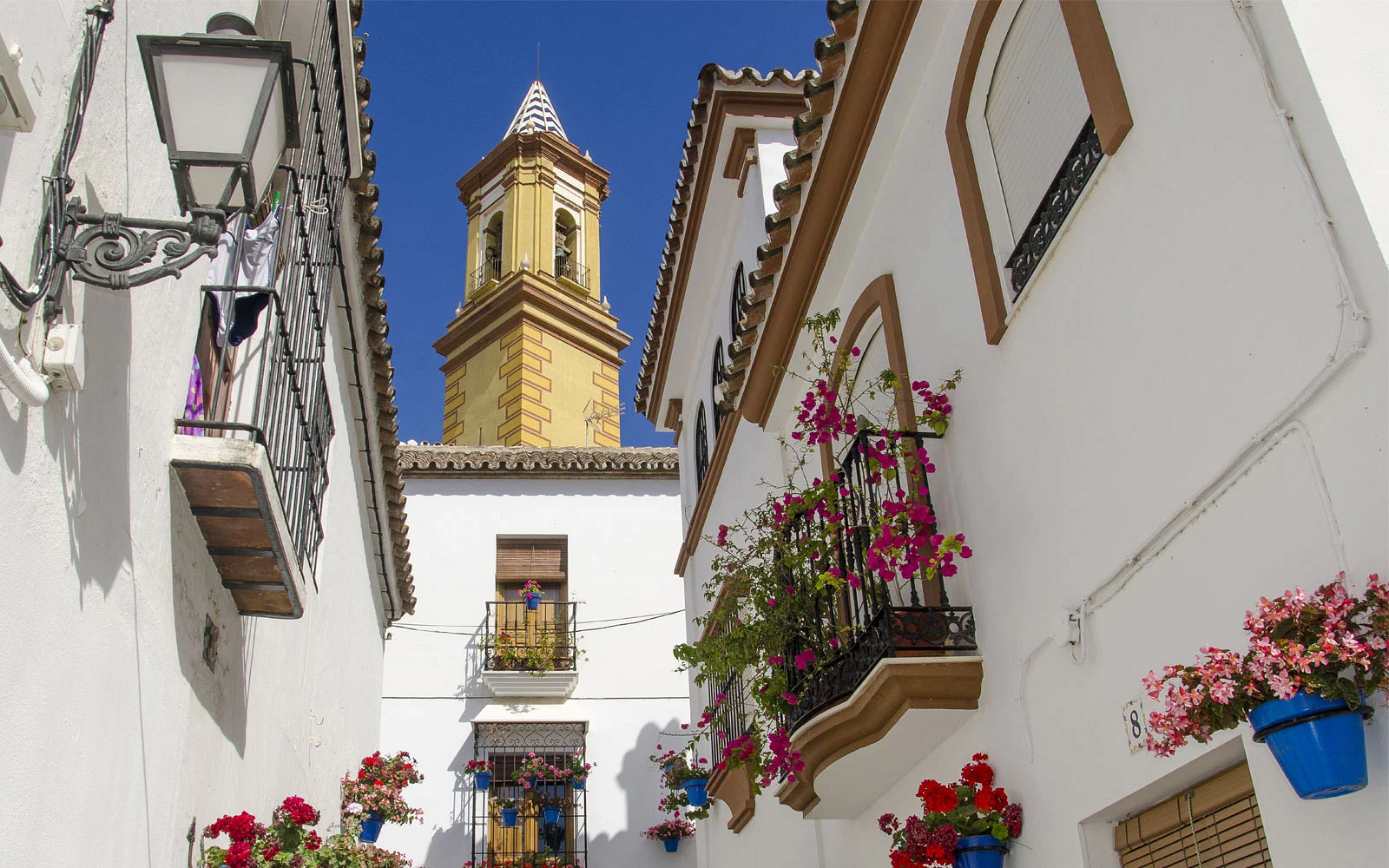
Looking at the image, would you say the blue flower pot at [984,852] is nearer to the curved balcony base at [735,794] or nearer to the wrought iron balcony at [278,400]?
the wrought iron balcony at [278,400]

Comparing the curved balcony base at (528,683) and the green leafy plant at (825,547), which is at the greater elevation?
the curved balcony base at (528,683)

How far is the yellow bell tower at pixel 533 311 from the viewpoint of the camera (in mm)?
22906

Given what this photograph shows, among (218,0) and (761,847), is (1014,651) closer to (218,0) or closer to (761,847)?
(218,0)

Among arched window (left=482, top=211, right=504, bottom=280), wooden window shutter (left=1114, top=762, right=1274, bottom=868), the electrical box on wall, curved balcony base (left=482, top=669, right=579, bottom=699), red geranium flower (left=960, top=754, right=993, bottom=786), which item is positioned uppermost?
arched window (left=482, top=211, right=504, bottom=280)

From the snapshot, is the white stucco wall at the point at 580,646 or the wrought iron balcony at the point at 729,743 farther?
the white stucco wall at the point at 580,646

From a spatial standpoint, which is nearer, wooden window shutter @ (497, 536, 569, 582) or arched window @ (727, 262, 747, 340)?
arched window @ (727, 262, 747, 340)

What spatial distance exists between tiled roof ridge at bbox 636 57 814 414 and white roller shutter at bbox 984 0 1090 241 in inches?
169

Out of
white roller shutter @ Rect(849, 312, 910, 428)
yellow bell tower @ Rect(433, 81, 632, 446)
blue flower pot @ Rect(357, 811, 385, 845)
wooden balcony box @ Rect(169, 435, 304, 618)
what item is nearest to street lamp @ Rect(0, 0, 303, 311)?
wooden balcony box @ Rect(169, 435, 304, 618)

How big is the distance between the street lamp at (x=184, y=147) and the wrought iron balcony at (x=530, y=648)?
12.7 meters

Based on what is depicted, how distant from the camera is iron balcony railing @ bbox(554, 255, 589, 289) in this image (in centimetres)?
2495

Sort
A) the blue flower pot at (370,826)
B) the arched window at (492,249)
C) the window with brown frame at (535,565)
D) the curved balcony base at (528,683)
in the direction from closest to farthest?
1. the blue flower pot at (370,826)
2. the curved balcony base at (528,683)
3. the window with brown frame at (535,565)
4. the arched window at (492,249)

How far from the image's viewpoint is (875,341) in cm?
746

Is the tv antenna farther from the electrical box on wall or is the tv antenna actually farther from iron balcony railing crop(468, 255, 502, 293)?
the electrical box on wall

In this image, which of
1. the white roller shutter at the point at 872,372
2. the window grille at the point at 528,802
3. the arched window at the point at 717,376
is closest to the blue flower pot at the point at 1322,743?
the white roller shutter at the point at 872,372
